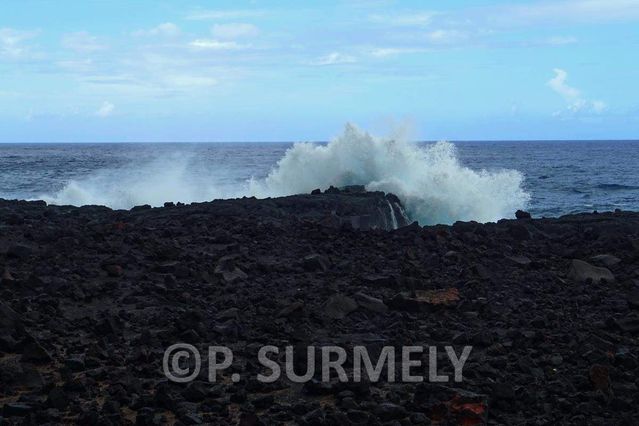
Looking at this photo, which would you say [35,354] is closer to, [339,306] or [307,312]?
[307,312]

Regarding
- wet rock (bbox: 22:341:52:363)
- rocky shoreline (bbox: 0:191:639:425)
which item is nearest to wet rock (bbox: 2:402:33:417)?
rocky shoreline (bbox: 0:191:639:425)

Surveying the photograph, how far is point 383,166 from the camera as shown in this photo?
24.4 m

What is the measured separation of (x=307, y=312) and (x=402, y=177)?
51.9ft

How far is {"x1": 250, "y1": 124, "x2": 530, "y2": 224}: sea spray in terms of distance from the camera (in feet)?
75.3

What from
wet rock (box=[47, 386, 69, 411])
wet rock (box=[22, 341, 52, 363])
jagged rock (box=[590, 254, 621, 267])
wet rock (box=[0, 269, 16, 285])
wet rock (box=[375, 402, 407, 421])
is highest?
wet rock (box=[0, 269, 16, 285])

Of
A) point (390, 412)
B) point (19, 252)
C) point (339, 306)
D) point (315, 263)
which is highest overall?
point (19, 252)

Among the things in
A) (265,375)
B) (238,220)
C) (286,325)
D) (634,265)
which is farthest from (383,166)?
(265,375)

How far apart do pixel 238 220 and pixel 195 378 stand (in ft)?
25.6

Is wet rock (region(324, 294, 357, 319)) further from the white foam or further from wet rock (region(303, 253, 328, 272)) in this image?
the white foam

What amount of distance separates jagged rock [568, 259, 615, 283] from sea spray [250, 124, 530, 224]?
447 inches

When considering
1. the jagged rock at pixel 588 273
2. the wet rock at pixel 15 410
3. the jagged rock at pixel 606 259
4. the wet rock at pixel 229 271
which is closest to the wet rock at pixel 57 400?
the wet rock at pixel 15 410

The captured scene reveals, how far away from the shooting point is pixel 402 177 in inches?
946

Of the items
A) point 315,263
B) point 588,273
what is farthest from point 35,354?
point 588,273

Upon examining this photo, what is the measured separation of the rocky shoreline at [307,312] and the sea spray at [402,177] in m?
7.53
